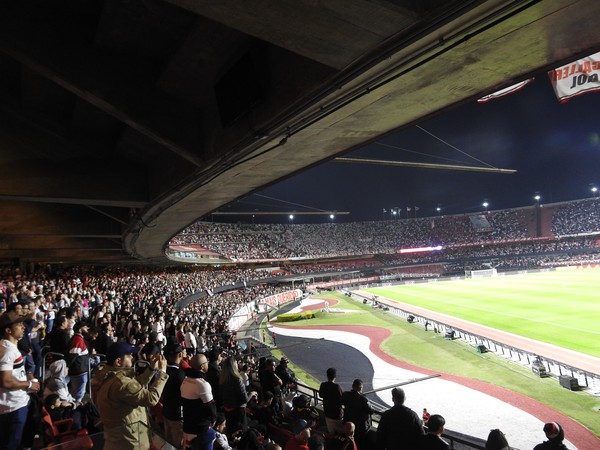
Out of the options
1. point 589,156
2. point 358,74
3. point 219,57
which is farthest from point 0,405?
point 589,156

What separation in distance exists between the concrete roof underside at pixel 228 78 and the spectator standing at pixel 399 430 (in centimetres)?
377

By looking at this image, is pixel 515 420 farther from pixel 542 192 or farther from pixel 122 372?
pixel 542 192

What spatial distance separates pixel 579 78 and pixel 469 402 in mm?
11538

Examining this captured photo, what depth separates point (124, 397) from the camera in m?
3.69

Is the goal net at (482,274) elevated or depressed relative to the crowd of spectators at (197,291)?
depressed

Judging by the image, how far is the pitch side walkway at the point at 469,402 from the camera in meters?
11.6

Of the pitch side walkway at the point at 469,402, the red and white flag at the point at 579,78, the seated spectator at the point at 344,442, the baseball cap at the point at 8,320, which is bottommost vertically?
the pitch side walkway at the point at 469,402

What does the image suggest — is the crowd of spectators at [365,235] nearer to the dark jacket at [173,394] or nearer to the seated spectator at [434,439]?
the dark jacket at [173,394]

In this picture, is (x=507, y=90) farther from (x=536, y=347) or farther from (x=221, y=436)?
(x=536, y=347)

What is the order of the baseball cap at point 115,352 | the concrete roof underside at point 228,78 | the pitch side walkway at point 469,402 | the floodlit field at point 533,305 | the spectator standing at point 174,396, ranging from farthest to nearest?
the floodlit field at point 533,305 < the pitch side walkway at point 469,402 < the spectator standing at point 174,396 < the baseball cap at point 115,352 < the concrete roof underside at point 228,78

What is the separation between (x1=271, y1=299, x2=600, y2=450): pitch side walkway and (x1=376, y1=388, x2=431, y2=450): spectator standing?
8.91 m

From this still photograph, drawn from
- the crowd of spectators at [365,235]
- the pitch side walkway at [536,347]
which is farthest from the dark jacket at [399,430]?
the crowd of spectators at [365,235]

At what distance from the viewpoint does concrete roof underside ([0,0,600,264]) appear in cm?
299

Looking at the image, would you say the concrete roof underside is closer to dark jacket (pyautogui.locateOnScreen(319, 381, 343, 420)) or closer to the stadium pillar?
dark jacket (pyautogui.locateOnScreen(319, 381, 343, 420))
